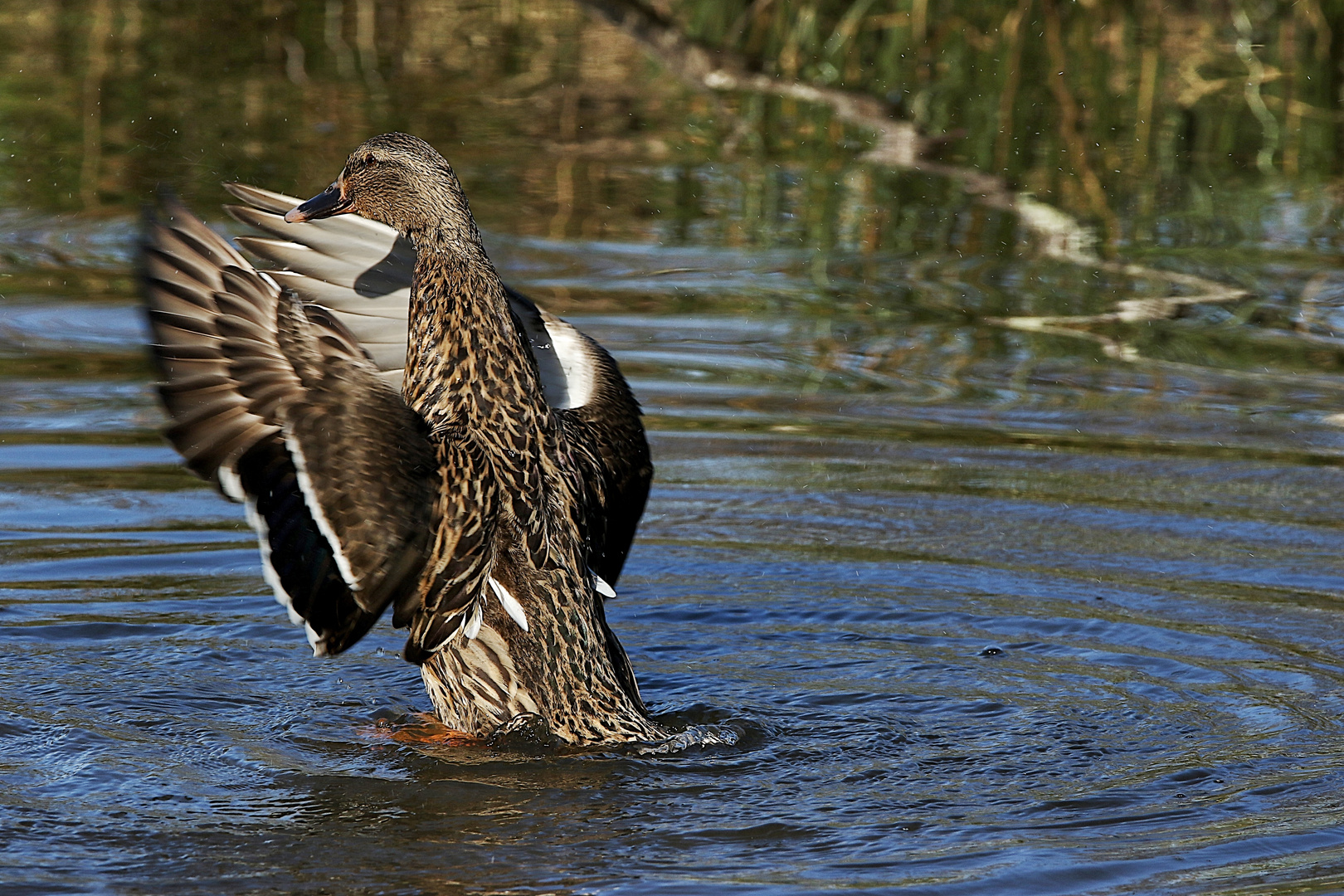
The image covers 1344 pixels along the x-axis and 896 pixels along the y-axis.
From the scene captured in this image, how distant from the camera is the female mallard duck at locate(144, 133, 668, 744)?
486 cm

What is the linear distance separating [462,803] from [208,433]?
116 centimetres

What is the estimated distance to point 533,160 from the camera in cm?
1189

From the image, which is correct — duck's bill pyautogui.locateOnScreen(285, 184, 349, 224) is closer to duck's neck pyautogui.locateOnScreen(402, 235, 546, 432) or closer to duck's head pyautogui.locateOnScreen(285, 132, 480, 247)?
duck's head pyautogui.locateOnScreen(285, 132, 480, 247)

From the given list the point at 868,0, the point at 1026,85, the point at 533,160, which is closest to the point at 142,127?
the point at 533,160

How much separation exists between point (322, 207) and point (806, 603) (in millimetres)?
2059

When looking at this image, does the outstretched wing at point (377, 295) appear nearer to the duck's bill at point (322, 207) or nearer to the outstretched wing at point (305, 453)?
the duck's bill at point (322, 207)

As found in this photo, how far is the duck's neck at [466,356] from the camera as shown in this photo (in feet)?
17.2

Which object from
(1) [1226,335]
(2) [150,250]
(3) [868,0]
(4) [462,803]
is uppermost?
(3) [868,0]

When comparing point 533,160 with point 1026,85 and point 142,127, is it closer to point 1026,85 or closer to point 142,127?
point 142,127

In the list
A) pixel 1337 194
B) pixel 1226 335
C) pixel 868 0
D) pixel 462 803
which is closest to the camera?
pixel 462 803

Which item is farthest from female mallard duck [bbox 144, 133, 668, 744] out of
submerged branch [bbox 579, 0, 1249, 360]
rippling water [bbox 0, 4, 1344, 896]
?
submerged branch [bbox 579, 0, 1249, 360]

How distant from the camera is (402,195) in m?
5.59

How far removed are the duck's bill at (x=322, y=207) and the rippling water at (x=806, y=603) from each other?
4.50 feet

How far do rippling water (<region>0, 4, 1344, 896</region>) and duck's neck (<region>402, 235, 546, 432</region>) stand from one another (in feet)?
3.10
